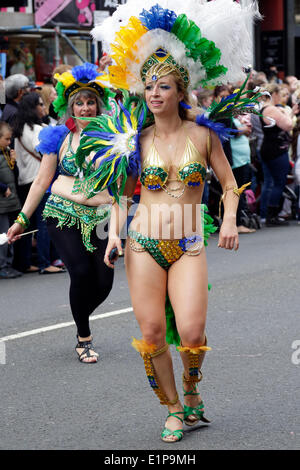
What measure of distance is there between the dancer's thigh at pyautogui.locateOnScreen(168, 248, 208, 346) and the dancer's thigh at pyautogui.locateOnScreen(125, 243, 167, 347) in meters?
0.06

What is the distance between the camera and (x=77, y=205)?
6.54 meters

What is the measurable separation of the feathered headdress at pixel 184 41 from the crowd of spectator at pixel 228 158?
149 inches

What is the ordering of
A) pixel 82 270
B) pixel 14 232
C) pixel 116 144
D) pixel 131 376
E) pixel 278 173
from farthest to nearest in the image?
pixel 278 173 < pixel 82 270 < pixel 131 376 < pixel 14 232 < pixel 116 144

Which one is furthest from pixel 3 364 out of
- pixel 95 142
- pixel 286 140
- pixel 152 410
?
pixel 286 140

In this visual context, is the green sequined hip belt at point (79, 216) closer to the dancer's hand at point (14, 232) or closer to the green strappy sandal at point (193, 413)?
the dancer's hand at point (14, 232)

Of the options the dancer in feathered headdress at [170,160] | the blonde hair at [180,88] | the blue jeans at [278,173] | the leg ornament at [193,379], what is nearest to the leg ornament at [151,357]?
the dancer in feathered headdress at [170,160]

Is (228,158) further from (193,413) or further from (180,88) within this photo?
(193,413)

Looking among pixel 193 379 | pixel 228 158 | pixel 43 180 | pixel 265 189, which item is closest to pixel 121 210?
pixel 193 379

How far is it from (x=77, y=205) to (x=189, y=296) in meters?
2.14

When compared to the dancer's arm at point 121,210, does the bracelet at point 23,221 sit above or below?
below

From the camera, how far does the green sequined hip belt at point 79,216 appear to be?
6.52 meters

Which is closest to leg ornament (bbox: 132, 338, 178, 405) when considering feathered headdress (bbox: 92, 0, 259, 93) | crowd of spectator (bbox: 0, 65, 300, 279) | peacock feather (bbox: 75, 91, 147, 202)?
peacock feather (bbox: 75, 91, 147, 202)

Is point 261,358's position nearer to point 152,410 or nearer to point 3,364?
point 152,410

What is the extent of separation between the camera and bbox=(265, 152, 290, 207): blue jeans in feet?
44.1
